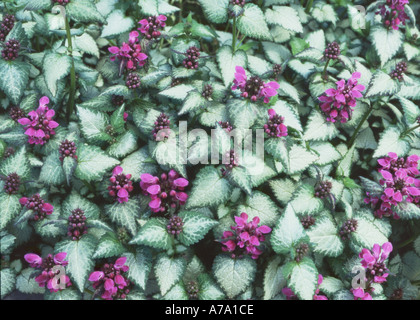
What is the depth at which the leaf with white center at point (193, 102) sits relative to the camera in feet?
6.07

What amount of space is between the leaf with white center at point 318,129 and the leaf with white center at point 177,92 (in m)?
0.68

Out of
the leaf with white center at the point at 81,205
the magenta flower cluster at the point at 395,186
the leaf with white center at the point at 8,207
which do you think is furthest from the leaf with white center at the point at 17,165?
the magenta flower cluster at the point at 395,186

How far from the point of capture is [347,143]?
7.60 ft

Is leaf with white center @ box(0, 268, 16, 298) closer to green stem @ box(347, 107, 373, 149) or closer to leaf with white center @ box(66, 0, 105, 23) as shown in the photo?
leaf with white center @ box(66, 0, 105, 23)

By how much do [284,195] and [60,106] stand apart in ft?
4.31

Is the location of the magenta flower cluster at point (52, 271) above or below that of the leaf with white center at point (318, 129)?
below

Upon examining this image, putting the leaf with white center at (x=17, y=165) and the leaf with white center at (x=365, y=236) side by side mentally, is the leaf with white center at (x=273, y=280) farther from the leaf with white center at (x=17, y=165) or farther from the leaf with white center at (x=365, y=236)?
the leaf with white center at (x=17, y=165)

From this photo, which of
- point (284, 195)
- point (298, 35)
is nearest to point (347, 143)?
point (284, 195)

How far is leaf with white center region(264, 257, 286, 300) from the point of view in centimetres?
175

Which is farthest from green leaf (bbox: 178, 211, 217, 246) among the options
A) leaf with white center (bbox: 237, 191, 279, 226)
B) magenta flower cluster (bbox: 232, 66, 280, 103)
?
magenta flower cluster (bbox: 232, 66, 280, 103)

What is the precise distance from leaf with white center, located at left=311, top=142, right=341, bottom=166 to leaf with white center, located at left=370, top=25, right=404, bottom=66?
673 mm

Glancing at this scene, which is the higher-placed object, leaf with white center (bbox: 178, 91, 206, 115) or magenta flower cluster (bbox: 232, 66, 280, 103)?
magenta flower cluster (bbox: 232, 66, 280, 103)

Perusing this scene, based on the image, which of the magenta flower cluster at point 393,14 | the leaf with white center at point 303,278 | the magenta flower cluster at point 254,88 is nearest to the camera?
the leaf with white center at point 303,278
